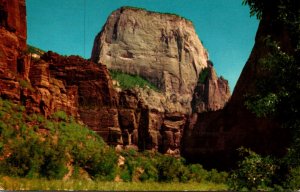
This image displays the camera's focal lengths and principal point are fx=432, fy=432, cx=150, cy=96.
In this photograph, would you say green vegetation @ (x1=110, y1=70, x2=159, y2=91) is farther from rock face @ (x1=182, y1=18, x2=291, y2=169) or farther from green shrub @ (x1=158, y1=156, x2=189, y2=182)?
green shrub @ (x1=158, y1=156, x2=189, y2=182)

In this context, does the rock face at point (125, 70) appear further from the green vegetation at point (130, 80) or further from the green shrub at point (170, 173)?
the green shrub at point (170, 173)

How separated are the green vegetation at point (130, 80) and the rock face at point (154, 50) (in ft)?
8.79

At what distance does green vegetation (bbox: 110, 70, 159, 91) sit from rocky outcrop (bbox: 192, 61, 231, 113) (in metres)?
17.4

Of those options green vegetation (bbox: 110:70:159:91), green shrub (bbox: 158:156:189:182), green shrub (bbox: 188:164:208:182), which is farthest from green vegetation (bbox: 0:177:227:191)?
green vegetation (bbox: 110:70:159:91)

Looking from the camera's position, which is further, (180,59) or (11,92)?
(180,59)

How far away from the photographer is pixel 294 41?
1098 cm

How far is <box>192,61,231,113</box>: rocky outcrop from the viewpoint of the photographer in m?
164

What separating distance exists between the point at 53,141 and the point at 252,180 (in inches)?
1795

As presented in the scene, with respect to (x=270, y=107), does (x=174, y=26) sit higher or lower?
higher

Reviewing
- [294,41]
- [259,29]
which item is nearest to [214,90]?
[259,29]

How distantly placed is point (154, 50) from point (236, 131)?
9751 centimetres

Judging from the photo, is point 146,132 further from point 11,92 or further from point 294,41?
point 294,41

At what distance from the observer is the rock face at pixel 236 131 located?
2761 inches

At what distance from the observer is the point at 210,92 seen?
6634 inches
